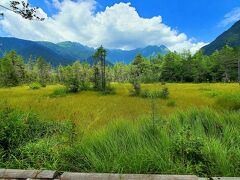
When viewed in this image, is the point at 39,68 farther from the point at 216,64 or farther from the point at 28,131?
the point at 28,131

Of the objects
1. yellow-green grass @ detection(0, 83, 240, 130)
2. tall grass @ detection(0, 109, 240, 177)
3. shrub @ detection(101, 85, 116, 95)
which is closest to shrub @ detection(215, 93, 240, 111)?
yellow-green grass @ detection(0, 83, 240, 130)

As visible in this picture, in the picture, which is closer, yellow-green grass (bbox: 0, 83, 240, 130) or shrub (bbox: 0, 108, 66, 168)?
shrub (bbox: 0, 108, 66, 168)

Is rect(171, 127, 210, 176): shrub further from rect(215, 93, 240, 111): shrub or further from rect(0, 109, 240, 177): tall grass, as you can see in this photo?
rect(215, 93, 240, 111): shrub

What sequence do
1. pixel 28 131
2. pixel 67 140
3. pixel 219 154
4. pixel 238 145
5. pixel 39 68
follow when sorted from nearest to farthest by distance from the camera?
pixel 219 154, pixel 238 145, pixel 67 140, pixel 28 131, pixel 39 68

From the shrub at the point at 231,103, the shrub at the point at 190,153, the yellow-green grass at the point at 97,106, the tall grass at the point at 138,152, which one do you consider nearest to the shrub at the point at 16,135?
the tall grass at the point at 138,152

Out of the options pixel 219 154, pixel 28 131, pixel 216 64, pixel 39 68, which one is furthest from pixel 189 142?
pixel 39 68

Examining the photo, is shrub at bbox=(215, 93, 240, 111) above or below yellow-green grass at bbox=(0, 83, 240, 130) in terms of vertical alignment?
above

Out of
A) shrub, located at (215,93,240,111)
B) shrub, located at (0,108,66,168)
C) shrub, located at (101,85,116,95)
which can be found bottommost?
shrub, located at (101,85,116,95)

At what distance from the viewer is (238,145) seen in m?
4.39

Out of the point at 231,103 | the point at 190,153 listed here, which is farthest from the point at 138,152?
the point at 231,103

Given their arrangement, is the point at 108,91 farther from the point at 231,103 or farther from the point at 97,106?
the point at 231,103

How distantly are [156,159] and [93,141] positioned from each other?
3.86 ft

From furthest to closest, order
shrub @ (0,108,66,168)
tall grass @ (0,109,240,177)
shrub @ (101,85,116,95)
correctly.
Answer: shrub @ (101,85,116,95), shrub @ (0,108,66,168), tall grass @ (0,109,240,177)

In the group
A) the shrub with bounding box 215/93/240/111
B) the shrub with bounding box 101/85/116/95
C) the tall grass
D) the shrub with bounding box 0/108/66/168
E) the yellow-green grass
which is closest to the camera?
the tall grass
